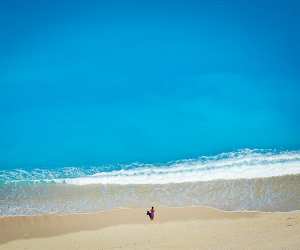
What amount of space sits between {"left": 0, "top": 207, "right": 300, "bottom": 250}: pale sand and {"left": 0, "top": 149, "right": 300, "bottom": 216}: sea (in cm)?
49

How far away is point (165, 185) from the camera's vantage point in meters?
9.86

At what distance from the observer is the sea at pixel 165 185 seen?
8.99 metres

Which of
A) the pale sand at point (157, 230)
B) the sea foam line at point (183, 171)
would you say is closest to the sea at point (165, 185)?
the sea foam line at point (183, 171)

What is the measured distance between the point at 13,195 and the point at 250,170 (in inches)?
181

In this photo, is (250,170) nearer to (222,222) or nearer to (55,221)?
(222,222)

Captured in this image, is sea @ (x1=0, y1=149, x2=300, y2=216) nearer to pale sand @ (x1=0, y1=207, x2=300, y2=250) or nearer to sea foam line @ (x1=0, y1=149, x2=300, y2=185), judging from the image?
sea foam line @ (x1=0, y1=149, x2=300, y2=185)

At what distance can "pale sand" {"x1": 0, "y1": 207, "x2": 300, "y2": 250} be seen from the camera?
7016 mm

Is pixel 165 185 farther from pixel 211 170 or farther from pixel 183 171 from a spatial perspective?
pixel 211 170

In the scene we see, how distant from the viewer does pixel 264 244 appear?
6.69m

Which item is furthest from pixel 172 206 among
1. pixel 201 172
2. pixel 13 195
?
pixel 13 195

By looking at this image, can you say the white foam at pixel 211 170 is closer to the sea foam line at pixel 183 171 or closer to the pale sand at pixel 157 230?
the sea foam line at pixel 183 171

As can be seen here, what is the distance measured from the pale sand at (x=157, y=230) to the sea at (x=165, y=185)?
0.49 meters

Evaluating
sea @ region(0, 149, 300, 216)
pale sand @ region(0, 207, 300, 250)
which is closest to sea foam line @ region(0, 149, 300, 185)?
sea @ region(0, 149, 300, 216)

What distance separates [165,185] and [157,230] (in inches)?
83.5
